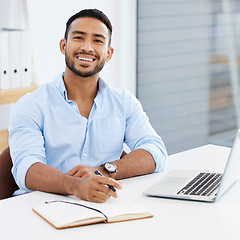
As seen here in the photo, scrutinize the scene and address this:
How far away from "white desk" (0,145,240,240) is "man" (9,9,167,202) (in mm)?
198

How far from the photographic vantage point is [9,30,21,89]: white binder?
9.98ft

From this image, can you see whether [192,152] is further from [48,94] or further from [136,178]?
[48,94]

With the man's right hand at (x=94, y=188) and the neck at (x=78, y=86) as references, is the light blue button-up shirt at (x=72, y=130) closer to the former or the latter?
the neck at (x=78, y=86)

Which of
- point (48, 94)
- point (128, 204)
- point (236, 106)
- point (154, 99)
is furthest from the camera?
point (154, 99)

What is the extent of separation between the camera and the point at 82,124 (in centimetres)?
203

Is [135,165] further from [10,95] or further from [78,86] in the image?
[10,95]

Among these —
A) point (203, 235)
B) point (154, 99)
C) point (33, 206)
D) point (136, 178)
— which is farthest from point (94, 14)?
point (154, 99)

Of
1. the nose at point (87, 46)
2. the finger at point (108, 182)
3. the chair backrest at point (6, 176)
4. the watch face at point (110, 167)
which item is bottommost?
the chair backrest at point (6, 176)

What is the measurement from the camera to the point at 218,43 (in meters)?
3.46

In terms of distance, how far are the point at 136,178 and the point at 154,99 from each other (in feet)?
7.42

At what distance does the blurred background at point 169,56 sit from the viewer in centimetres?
341

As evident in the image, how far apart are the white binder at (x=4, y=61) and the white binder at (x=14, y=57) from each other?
0.03m

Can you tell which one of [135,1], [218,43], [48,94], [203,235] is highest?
[135,1]

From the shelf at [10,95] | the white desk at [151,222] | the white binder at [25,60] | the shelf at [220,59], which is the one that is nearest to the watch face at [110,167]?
the white desk at [151,222]
